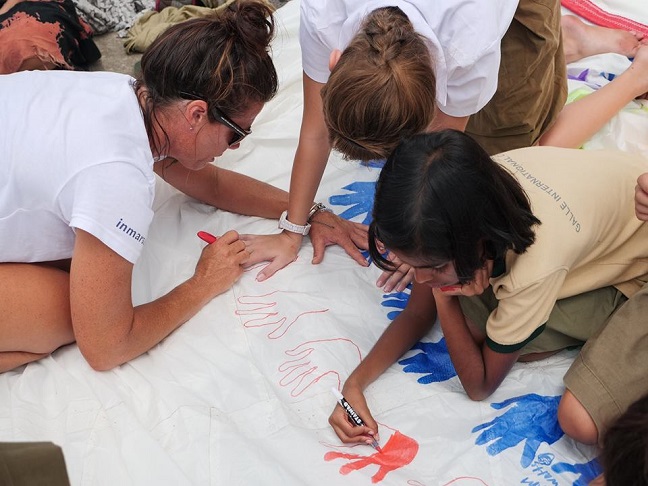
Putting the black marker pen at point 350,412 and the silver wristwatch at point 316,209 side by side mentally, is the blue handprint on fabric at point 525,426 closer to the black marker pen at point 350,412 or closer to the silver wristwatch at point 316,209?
the black marker pen at point 350,412

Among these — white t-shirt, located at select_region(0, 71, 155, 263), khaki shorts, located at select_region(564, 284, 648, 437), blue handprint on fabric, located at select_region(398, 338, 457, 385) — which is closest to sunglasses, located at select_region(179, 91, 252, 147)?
white t-shirt, located at select_region(0, 71, 155, 263)

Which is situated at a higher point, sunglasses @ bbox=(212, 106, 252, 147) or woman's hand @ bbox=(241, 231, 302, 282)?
sunglasses @ bbox=(212, 106, 252, 147)

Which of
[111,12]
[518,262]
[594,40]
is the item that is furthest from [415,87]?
[111,12]

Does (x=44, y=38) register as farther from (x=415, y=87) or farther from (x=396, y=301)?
(x=415, y=87)

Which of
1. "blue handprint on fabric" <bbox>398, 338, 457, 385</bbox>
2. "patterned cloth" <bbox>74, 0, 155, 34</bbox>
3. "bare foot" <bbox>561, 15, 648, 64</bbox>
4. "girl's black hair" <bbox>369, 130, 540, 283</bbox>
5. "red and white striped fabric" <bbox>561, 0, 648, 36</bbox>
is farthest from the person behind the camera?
"patterned cloth" <bbox>74, 0, 155, 34</bbox>

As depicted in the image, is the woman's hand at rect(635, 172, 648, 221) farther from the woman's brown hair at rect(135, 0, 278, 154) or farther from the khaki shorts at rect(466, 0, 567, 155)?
the woman's brown hair at rect(135, 0, 278, 154)

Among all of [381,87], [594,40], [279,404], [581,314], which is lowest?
[279,404]

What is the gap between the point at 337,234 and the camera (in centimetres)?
202

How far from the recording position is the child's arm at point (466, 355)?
5.14ft

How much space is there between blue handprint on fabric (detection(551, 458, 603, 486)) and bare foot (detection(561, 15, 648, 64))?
1540mm

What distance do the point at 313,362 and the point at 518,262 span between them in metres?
0.56

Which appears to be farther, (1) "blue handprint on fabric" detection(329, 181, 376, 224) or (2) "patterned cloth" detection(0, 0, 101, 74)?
(2) "patterned cloth" detection(0, 0, 101, 74)

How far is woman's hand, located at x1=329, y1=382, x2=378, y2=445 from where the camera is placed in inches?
59.9

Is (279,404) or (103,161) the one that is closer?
(103,161)
